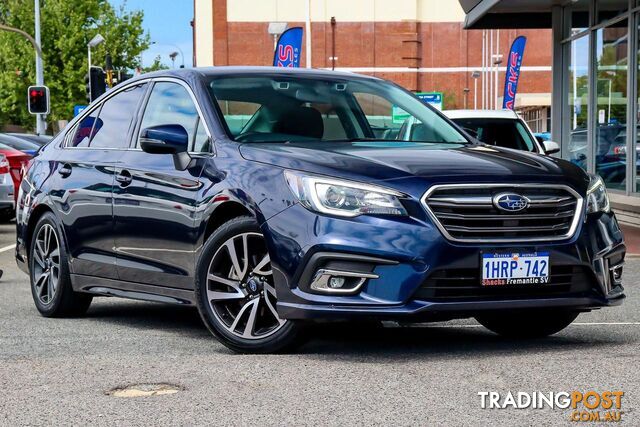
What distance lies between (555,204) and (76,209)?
3.28 metres

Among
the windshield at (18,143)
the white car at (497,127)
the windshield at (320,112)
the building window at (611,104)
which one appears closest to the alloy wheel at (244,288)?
the windshield at (320,112)

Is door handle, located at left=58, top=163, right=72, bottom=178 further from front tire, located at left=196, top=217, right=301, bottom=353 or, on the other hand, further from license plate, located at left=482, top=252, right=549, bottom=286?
license plate, located at left=482, top=252, right=549, bottom=286

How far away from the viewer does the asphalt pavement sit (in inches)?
204

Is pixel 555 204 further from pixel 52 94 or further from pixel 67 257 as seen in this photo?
pixel 52 94

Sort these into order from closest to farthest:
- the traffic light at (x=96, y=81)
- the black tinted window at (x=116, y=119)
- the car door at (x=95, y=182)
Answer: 1. the car door at (x=95, y=182)
2. the black tinted window at (x=116, y=119)
3. the traffic light at (x=96, y=81)

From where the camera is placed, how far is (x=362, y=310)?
6.36 meters

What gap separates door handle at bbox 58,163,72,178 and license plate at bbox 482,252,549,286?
338 centimetres

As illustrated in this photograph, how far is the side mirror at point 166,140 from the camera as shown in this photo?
7309 millimetres

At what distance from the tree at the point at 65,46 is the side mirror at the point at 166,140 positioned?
6577 centimetres

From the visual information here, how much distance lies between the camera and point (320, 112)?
25.1 ft

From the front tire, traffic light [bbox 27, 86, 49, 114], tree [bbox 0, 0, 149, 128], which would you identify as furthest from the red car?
tree [bbox 0, 0, 149, 128]

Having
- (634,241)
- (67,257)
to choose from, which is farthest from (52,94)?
(67,257)

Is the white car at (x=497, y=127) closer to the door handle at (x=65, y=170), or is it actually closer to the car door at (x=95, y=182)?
the car door at (x=95, y=182)

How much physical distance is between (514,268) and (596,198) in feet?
2.59
